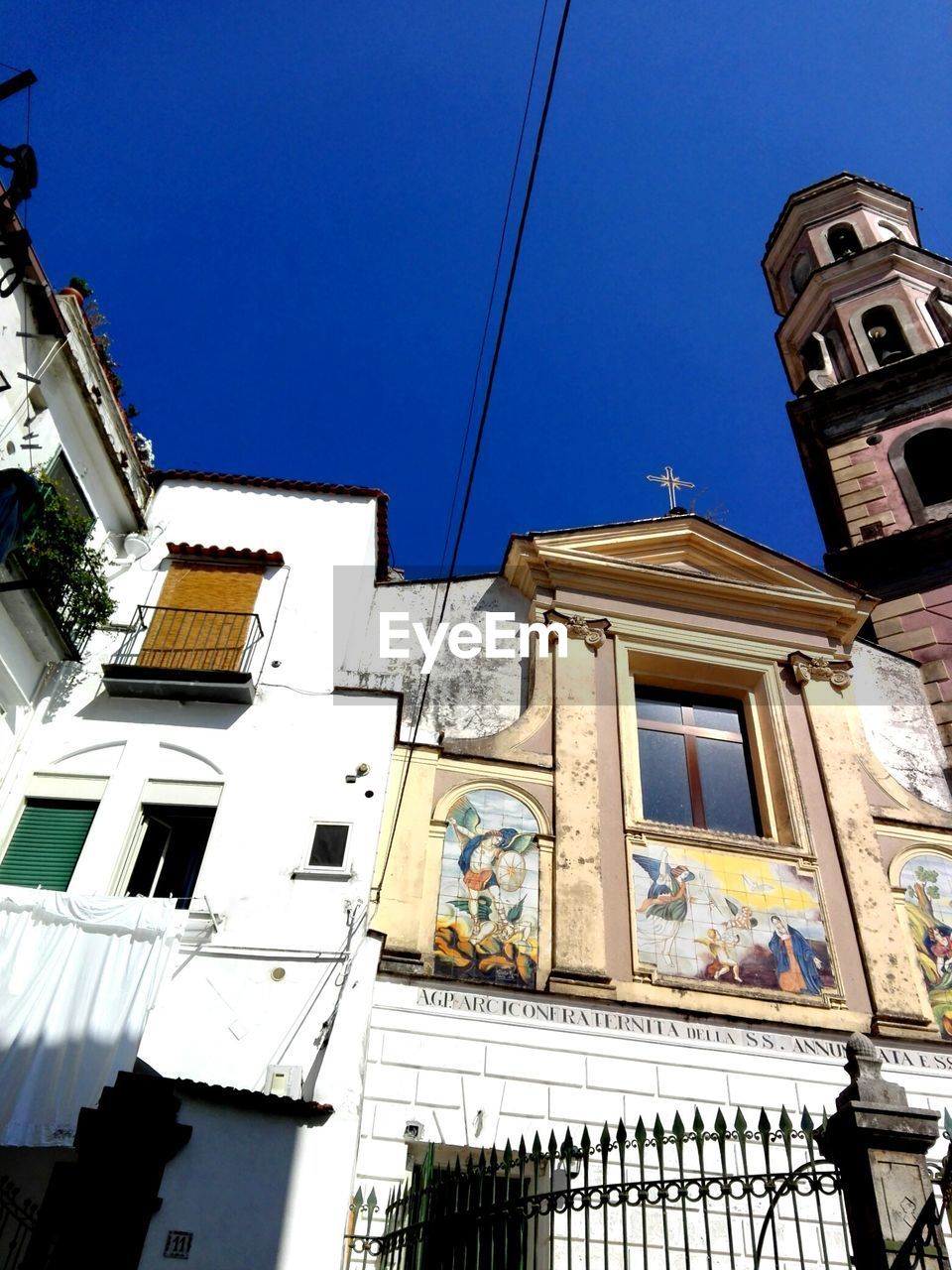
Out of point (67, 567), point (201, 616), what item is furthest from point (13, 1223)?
point (201, 616)

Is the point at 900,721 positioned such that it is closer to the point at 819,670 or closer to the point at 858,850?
the point at 819,670

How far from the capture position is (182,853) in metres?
11.1

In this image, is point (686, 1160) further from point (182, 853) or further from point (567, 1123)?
point (182, 853)

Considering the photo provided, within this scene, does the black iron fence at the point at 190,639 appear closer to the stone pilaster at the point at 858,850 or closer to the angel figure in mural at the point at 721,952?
the angel figure in mural at the point at 721,952

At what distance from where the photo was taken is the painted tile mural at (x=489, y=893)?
1066 cm

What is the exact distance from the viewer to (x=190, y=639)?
43.2 ft

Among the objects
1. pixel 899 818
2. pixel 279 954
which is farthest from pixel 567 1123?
pixel 899 818

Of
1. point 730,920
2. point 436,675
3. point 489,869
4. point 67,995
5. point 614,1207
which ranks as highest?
point 436,675

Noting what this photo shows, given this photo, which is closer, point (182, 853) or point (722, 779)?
point (182, 853)

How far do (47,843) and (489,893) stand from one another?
4.79 m

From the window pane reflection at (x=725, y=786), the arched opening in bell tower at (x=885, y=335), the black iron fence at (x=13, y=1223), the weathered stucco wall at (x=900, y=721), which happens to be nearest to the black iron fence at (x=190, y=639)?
the black iron fence at (x=13, y=1223)

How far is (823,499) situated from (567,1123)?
14.7 metres

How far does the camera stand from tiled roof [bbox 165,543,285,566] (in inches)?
564

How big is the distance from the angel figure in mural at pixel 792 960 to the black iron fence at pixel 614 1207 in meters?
1.61
